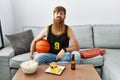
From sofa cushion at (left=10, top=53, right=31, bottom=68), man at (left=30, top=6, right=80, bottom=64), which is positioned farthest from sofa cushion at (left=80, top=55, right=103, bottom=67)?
sofa cushion at (left=10, top=53, right=31, bottom=68)

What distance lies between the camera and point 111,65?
96.0 inches

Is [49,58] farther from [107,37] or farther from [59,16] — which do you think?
[107,37]

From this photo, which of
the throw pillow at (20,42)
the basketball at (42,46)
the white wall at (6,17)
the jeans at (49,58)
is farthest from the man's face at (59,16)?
the white wall at (6,17)

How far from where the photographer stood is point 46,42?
8.43 feet

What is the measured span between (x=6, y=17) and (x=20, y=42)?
2.23 feet

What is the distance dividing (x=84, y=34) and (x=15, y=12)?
1379mm

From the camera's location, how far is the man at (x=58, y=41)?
244 centimetres

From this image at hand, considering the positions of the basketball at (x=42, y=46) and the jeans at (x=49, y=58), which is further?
the basketball at (x=42, y=46)

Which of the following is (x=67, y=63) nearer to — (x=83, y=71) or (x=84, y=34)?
(x=83, y=71)

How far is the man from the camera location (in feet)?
8.02

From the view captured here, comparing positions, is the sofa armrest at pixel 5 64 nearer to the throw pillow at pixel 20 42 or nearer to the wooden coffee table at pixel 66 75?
the throw pillow at pixel 20 42

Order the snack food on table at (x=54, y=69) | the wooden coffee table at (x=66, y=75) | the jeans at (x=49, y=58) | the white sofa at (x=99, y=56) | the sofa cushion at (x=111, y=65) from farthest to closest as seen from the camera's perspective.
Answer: the white sofa at (x=99, y=56) < the jeans at (x=49, y=58) < the sofa cushion at (x=111, y=65) < the snack food on table at (x=54, y=69) < the wooden coffee table at (x=66, y=75)

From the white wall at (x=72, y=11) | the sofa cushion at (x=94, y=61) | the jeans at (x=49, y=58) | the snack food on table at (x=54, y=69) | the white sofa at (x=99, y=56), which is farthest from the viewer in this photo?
the white wall at (x=72, y=11)

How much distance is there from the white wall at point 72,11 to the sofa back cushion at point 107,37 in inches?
11.5
